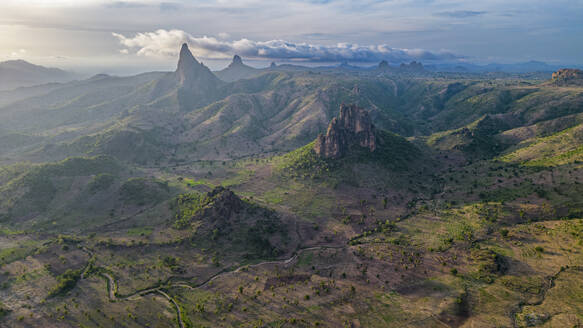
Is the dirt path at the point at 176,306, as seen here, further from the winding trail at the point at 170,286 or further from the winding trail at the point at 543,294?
the winding trail at the point at 543,294

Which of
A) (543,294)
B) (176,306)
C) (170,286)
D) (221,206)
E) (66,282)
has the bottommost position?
(176,306)

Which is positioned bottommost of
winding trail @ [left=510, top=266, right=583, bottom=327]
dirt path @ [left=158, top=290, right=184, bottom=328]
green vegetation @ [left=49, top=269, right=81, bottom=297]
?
dirt path @ [left=158, top=290, right=184, bottom=328]

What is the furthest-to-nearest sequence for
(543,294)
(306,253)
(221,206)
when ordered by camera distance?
(221,206)
(306,253)
(543,294)

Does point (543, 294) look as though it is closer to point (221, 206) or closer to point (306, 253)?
point (306, 253)

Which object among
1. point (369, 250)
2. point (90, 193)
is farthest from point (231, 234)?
point (90, 193)

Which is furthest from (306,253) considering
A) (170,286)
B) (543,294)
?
(543,294)

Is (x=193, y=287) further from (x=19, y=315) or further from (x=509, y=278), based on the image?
(x=509, y=278)

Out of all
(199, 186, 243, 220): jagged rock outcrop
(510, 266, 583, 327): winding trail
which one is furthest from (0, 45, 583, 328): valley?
(199, 186, 243, 220): jagged rock outcrop

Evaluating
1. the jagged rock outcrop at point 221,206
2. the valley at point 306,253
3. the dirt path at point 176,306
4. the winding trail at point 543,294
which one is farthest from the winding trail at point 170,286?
the winding trail at point 543,294

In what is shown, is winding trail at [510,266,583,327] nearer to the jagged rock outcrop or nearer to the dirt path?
the dirt path

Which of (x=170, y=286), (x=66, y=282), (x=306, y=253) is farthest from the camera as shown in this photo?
(x=306, y=253)

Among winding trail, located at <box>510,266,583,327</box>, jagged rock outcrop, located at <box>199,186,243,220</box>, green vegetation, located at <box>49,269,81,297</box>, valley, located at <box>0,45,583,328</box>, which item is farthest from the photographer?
jagged rock outcrop, located at <box>199,186,243,220</box>

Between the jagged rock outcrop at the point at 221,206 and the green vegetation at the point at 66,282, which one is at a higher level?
the jagged rock outcrop at the point at 221,206
